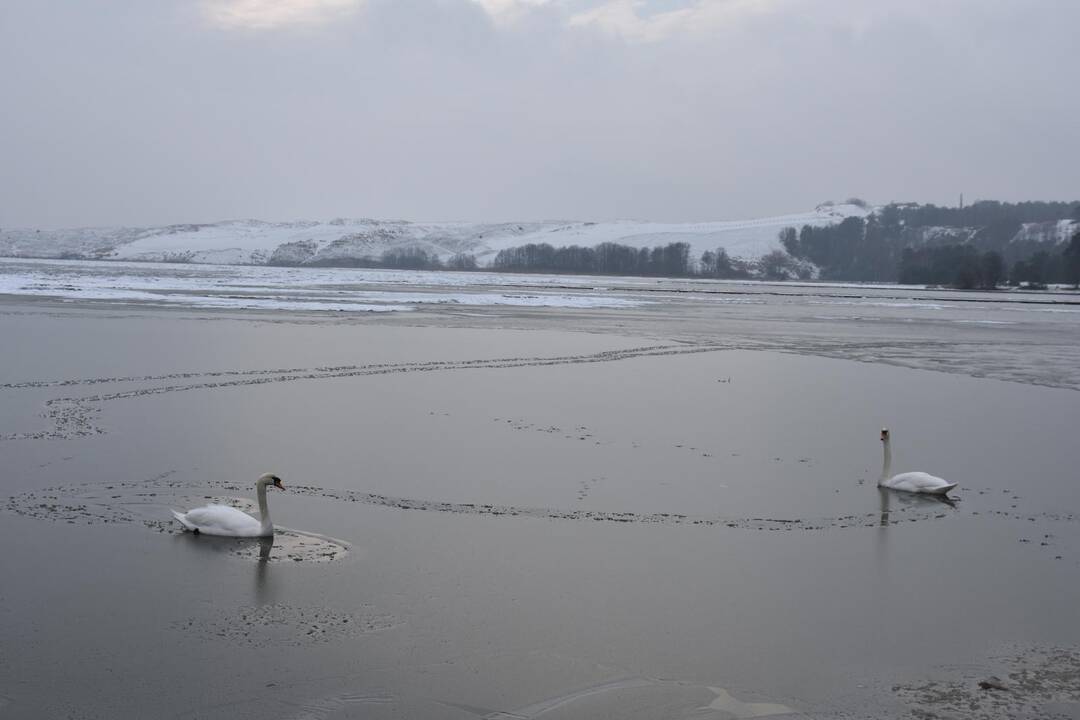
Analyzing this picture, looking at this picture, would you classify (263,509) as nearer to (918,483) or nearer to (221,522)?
(221,522)

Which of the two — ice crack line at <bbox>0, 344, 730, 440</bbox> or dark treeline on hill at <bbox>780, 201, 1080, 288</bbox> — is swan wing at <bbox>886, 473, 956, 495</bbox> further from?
dark treeline on hill at <bbox>780, 201, 1080, 288</bbox>

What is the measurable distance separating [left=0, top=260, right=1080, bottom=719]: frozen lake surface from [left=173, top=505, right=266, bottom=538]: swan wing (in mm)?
126

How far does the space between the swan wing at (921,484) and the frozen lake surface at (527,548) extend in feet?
0.71

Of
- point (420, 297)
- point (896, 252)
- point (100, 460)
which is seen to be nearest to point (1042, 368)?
point (100, 460)

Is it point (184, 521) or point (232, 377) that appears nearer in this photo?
point (184, 521)

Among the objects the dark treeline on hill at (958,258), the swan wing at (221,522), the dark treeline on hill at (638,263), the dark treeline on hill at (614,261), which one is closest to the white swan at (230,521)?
the swan wing at (221,522)

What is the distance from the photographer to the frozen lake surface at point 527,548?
6043mm

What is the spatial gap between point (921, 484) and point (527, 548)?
187 inches

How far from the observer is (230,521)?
8.65 m

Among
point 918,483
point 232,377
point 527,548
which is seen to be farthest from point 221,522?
point 232,377

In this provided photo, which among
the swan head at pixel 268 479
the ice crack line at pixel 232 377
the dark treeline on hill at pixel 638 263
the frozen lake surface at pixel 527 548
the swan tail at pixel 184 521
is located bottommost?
the frozen lake surface at pixel 527 548

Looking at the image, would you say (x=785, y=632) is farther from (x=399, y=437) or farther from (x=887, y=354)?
(x=887, y=354)

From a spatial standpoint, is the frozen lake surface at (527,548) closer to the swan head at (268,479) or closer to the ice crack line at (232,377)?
the ice crack line at (232,377)

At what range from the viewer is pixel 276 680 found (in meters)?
5.95
